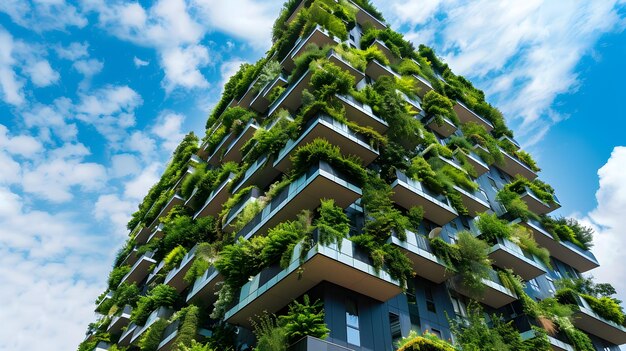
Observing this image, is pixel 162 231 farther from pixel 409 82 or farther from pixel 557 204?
pixel 557 204

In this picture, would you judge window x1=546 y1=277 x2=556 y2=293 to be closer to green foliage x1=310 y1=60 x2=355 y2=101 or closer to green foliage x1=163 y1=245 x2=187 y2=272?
green foliage x1=310 y1=60 x2=355 y2=101

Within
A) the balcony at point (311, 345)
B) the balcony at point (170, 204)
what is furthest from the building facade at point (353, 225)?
the balcony at point (170, 204)

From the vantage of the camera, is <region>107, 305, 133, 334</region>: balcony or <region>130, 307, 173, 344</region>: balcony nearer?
<region>130, 307, 173, 344</region>: balcony

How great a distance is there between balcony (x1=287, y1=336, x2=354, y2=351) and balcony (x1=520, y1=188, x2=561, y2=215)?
67.6ft

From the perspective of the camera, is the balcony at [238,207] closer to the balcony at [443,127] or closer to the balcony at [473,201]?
the balcony at [473,201]

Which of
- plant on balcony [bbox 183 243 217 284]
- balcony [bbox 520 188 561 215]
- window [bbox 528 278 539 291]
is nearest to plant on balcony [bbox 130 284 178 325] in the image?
plant on balcony [bbox 183 243 217 284]

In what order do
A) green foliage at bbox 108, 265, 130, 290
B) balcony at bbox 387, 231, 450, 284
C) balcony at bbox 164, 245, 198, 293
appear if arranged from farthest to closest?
1. green foliage at bbox 108, 265, 130, 290
2. balcony at bbox 164, 245, 198, 293
3. balcony at bbox 387, 231, 450, 284

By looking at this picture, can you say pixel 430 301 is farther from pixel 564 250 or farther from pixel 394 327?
pixel 564 250

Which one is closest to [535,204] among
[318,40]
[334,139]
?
[334,139]

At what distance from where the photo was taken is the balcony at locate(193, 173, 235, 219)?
26.1m

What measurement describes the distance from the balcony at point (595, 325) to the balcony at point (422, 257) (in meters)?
8.84

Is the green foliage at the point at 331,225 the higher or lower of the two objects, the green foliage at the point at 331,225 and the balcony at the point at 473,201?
the lower

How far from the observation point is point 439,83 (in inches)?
1294

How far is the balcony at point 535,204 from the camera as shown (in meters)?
28.1
